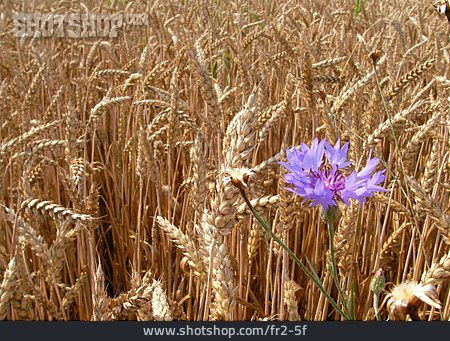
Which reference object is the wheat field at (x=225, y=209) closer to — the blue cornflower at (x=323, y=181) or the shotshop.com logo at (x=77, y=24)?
the blue cornflower at (x=323, y=181)

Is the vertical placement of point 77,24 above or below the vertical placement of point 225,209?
above

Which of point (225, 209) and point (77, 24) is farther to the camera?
point (77, 24)

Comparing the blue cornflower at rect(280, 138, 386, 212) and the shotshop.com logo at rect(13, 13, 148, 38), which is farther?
the shotshop.com logo at rect(13, 13, 148, 38)

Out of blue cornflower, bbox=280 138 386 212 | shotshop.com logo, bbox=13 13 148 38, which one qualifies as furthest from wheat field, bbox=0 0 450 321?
shotshop.com logo, bbox=13 13 148 38

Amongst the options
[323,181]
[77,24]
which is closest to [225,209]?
[323,181]

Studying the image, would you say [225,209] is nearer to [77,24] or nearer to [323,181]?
[323,181]

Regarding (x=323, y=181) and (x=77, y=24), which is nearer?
(x=323, y=181)

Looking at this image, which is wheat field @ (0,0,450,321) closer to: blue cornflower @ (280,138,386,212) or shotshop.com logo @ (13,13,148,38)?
blue cornflower @ (280,138,386,212)

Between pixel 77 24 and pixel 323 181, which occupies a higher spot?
pixel 77 24

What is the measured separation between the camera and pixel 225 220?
0.62 metres

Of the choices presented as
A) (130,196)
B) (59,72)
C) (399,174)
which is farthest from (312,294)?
(59,72)

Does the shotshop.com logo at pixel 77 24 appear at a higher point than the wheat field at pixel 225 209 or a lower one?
higher

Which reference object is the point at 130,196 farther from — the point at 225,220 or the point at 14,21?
the point at 14,21

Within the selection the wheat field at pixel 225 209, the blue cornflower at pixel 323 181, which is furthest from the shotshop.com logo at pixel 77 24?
the blue cornflower at pixel 323 181
